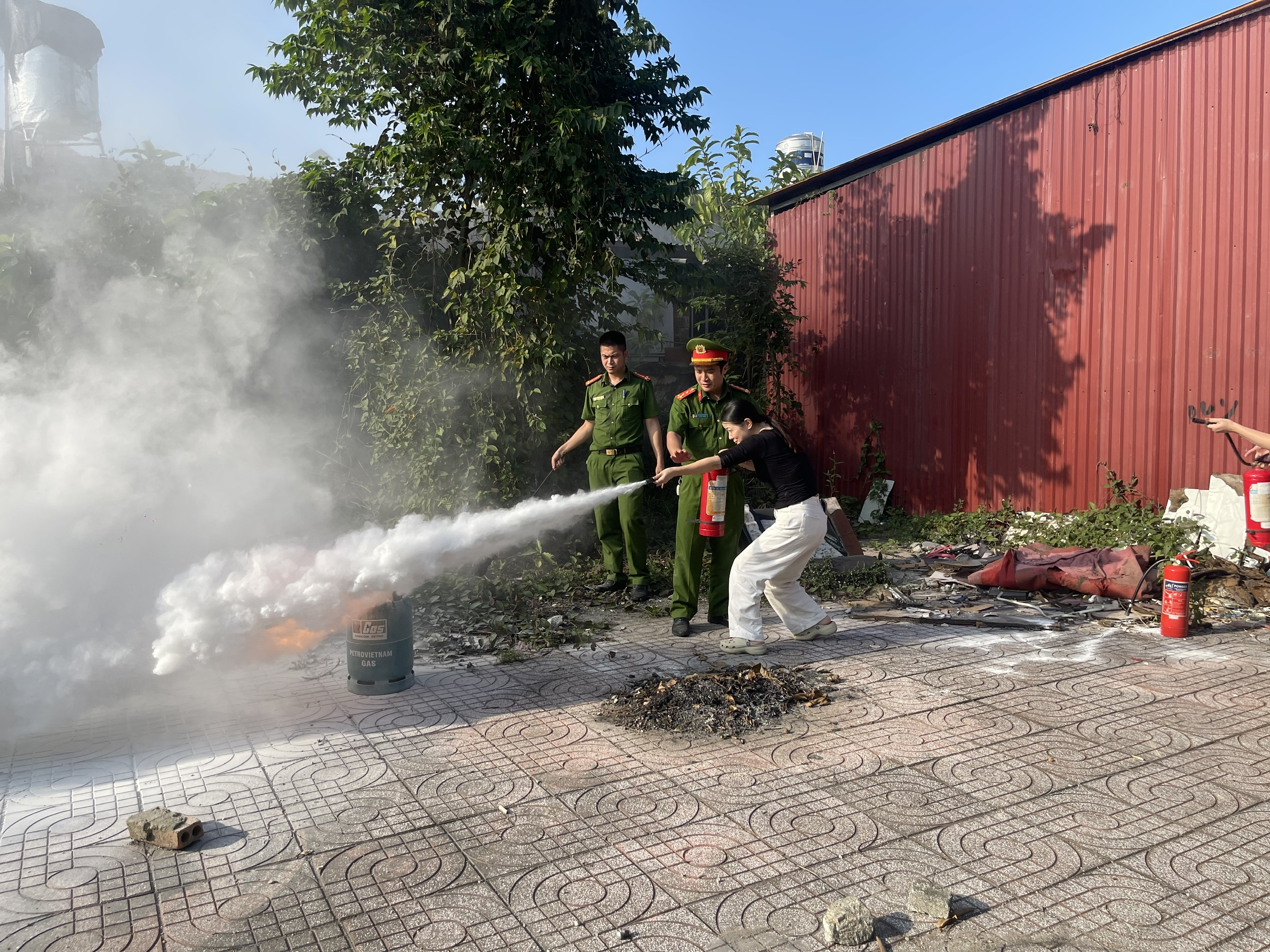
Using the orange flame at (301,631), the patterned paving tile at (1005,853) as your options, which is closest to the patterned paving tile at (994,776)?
the patterned paving tile at (1005,853)

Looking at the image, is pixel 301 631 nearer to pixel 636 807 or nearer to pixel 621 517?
pixel 636 807

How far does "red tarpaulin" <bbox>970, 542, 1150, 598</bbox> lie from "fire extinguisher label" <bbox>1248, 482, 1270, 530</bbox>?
1.14 m

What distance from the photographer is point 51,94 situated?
14648 mm

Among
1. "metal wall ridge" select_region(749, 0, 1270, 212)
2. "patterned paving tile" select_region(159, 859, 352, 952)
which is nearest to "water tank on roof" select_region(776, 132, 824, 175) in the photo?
"metal wall ridge" select_region(749, 0, 1270, 212)

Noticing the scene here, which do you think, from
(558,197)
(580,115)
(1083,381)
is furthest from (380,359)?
(1083,381)

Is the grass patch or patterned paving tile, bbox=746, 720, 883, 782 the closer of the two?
patterned paving tile, bbox=746, 720, 883, 782

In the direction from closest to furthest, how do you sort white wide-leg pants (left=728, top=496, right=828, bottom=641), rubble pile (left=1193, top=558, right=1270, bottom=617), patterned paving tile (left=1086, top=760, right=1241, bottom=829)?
patterned paving tile (left=1086, top=760, right=1241, bottom=829) < white wide-leg pants (left=728, top=496, right=828, bottom=641) < rubble pile (left=1193, top=558, right=1270, bottom=617)

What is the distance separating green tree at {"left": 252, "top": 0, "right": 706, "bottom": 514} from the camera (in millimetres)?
7809

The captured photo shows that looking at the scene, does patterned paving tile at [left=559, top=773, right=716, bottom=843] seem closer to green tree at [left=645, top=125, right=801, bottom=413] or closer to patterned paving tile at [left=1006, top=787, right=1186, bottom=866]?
patterned paving tile at [left=1006, top=787, right=1186, bottom=866]

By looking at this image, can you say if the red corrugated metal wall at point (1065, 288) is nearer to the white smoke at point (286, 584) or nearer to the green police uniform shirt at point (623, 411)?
the green police uniform shirt at point (623, 411)

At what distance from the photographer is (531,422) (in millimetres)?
8562

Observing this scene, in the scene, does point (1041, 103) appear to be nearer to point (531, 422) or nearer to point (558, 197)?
point (558, 197)

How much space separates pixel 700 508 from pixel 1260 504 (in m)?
4.19

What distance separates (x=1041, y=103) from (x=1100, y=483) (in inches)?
179
